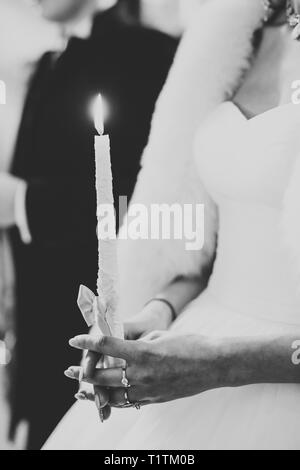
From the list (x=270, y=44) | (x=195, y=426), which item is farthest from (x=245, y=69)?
(x=195, y=426)

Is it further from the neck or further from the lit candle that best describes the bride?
the neck

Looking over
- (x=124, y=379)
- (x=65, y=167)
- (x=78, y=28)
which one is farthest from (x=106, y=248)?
(x=78, y=28)

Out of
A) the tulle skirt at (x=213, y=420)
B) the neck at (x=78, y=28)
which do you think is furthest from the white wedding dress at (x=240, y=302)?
the neck at (x=78, y=28)

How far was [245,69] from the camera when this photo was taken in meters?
0.95

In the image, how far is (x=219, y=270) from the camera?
37.1 inches

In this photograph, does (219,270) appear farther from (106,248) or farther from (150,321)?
(106,248)

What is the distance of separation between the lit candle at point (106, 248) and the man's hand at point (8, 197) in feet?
0.93

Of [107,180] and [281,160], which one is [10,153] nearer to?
[107,180]

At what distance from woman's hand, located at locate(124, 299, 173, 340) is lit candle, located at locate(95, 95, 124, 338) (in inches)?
3.7

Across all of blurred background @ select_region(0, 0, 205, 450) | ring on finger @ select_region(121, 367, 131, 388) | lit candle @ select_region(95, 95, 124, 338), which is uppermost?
blurred background @ select_region(0, 0, 205, 450)

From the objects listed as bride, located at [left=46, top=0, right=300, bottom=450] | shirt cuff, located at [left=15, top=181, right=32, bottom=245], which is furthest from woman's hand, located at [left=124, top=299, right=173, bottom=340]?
shirt cuff, located at [left=15, top=181, right=32, bottom=245]

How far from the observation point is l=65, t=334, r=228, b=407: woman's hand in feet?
2.51

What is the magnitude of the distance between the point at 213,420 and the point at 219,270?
25 cm

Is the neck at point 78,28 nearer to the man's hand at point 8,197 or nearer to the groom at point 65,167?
the groom at point 65,167
